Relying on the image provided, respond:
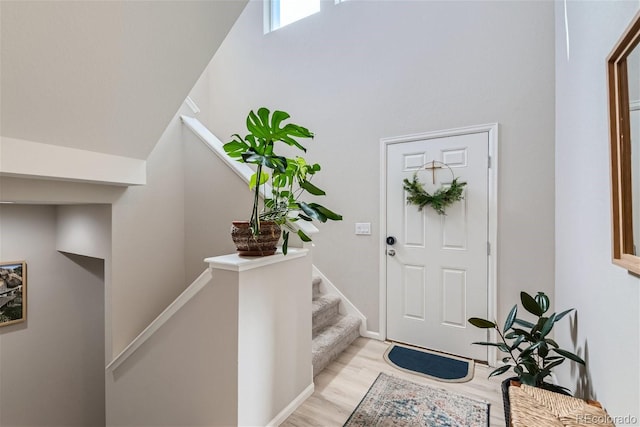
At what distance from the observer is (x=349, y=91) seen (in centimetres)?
317

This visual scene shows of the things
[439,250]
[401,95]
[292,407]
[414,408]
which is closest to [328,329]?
[292,407]

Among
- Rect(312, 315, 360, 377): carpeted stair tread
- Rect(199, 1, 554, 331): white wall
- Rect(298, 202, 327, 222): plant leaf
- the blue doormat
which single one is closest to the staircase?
Rect(312, 315, 360, 377): carpeted stair tread

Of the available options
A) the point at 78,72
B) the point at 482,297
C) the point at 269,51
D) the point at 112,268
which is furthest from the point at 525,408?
the point at 269,51

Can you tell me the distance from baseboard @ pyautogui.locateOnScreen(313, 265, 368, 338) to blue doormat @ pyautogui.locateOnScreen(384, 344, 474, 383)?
13.4 inches

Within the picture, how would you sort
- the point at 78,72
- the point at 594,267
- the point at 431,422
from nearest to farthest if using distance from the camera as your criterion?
the point at 594,267
the point at 78,72
the point at 431,422

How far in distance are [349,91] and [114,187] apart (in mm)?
2459

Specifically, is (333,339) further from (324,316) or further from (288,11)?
(288,11)

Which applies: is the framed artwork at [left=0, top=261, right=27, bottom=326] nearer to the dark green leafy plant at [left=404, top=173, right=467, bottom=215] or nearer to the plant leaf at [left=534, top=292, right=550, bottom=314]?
the dark green leafy plant at [left=404, top=173, right=467, bottom=215]

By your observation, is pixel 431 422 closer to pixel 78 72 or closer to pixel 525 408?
pixel 525 408

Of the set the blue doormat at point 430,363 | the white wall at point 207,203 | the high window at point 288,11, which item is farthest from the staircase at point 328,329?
the high window at point 288,11

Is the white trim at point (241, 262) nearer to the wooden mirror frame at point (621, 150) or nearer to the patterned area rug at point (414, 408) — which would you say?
the patterned area rug at point (414, 408)

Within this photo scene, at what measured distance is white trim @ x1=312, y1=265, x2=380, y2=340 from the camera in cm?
302

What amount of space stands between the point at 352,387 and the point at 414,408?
458 millimetres

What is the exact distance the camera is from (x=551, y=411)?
3.73 ft
